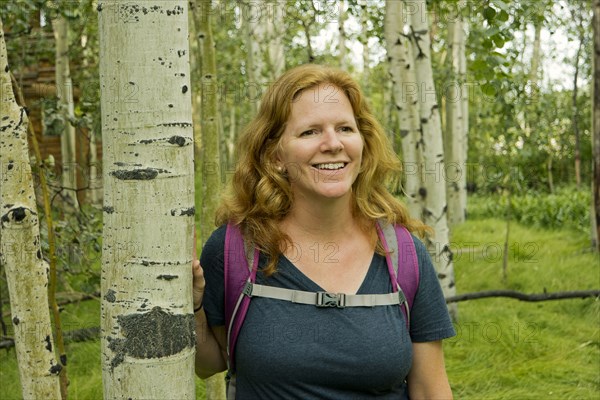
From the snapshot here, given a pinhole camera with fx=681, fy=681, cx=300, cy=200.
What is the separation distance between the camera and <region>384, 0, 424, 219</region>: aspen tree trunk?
17.2ft

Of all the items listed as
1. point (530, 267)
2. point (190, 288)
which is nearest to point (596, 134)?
point (530, 267)

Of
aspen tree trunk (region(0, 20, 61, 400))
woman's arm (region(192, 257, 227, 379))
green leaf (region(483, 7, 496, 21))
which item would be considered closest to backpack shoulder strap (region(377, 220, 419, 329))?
woman's arm (region(192, 257, 227, 379))

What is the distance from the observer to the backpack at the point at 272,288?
1788 mm

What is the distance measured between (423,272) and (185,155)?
79 centimetres

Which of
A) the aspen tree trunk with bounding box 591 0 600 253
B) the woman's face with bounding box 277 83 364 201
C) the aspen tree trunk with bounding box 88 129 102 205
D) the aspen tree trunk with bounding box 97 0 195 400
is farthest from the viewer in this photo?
the aspen tree trunk with bounding box 591 0 600 253

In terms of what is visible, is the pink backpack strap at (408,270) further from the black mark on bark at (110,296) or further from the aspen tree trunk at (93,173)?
the aspen tree trunk at (93,173)

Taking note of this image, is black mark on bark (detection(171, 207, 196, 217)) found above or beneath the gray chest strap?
above

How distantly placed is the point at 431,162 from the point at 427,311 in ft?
12.1

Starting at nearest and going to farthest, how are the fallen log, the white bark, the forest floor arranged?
the forest floor, the fallen log, the white bark

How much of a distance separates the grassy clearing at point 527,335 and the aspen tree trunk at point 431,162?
0.56 metres

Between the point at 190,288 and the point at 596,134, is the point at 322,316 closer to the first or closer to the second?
the point at 190,288

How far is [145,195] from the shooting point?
138 centimetres

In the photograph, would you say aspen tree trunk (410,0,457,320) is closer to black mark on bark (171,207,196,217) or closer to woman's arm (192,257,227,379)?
woman's arm (192,257,227,379)

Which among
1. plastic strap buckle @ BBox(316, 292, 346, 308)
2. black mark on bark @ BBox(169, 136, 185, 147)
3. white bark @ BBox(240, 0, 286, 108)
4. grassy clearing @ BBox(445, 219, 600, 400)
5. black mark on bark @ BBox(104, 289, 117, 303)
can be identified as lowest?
grassy clearing @ BBox(445, 219, 600, 400)
